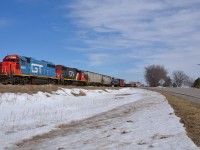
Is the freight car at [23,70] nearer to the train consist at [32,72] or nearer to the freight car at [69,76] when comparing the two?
the train consist at [32,72]

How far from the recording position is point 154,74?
642 ft

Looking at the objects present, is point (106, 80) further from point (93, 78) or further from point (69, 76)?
point (69, 76)

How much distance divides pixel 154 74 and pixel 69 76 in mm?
143932

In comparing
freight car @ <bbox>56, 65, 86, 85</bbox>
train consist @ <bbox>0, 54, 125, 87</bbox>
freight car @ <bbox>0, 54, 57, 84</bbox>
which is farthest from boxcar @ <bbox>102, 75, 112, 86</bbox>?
freight car @ <bbox>0, 54, 57, 84</bbox>

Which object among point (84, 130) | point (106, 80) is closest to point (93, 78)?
point (106, 80)

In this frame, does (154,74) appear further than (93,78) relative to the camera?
Yes

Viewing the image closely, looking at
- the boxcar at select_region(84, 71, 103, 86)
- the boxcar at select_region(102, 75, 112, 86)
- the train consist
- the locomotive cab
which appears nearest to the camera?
the locomotive cab

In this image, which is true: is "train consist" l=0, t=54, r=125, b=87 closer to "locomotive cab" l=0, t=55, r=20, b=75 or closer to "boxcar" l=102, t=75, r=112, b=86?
"locomotive cab" l=0, t=55, r=20, b=75

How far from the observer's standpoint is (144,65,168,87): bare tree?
635 ft

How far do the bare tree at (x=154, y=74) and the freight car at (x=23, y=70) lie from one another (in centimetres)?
15304

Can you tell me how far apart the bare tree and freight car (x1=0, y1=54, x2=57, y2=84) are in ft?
502

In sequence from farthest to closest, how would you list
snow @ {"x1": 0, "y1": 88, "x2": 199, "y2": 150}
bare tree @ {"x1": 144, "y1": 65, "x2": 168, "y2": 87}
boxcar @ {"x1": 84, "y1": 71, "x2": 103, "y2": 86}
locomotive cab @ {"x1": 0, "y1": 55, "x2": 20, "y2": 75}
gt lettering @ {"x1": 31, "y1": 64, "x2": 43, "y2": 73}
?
1. bare tree @ {"x1": 144, "y1": 65, "x2": 168, "y2": 87}
2. boxcar @ {"x1": 84, "y1": 71, "x2": 103, "y2": 86}
3. gt lettering @ {"x1": 31, "y1": 64, "x2": 43, "y2": 73}
4. locomotive cab @ {"x1": 0, "y1": 55, "x2": 20, "y2": 75}
5. snow @ {"x1": 0, "y1": 88, "x2": 199, "y2": 150}

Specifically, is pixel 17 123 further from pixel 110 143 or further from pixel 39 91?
pixel 39 91

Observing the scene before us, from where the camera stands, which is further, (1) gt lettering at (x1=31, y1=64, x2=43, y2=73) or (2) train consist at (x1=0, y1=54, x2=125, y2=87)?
(1) gt lettering at (x1=31, y1=64, x2=43, y2=73)
